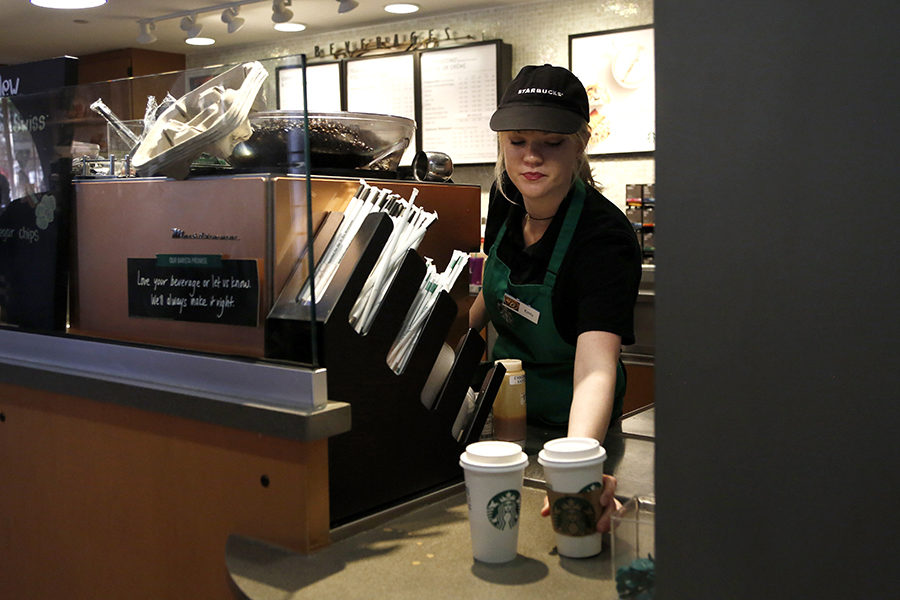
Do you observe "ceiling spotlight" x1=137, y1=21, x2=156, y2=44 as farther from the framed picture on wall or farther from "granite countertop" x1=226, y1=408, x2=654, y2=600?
"granite countertop" x1=226, y1=408, x2=654, y2=600

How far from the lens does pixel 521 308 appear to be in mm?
2062

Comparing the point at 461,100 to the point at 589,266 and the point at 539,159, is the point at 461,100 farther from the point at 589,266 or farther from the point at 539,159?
the point at 589,266

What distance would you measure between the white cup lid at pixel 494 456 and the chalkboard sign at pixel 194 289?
0.41m

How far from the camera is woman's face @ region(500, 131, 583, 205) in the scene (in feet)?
6.51

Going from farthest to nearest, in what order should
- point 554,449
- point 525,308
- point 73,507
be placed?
point 525,308, point 73,507, point 554,449

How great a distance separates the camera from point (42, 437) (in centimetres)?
169

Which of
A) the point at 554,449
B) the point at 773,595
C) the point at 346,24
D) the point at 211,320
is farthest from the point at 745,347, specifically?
the point at 346,24

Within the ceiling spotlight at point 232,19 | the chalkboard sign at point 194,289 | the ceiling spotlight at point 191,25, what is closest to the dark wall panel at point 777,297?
the chalkboard sign at point 194,289

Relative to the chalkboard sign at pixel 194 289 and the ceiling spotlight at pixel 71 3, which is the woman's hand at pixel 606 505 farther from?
the ceiling spotlight at pixel 71 3

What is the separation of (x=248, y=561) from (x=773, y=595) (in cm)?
73

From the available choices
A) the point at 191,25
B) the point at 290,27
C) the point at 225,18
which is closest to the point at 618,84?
the point at 290,27

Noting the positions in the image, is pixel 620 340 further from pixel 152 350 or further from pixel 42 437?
pixel 42 437

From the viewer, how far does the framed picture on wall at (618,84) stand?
4.78 meters

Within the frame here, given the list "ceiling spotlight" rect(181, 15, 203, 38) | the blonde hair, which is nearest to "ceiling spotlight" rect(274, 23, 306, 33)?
"ceiling spotlight" rect(181, 15, 203, 38)
